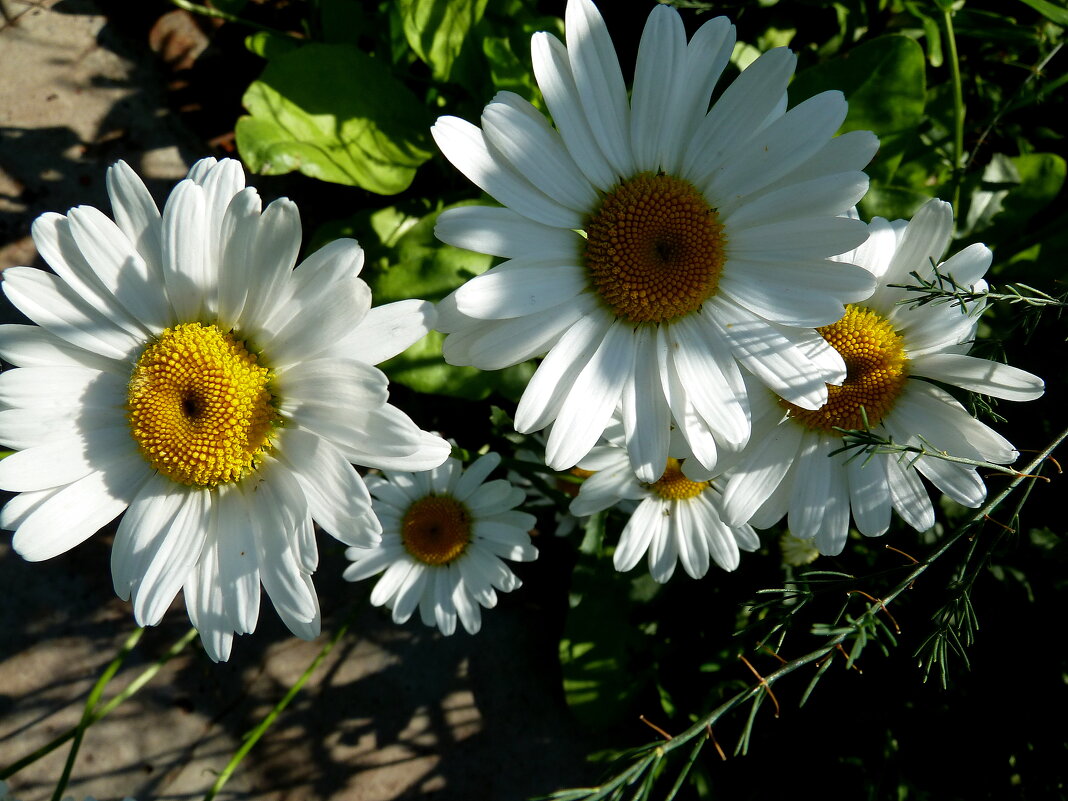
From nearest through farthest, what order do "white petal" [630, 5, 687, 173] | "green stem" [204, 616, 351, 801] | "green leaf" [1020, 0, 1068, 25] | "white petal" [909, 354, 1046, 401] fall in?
"white petal" [630, 5, 687, 173]
"white petal" [909, 354, 1046, 401]
"green leaf" [1020, 0, 1068, 25]
"green stem" [204, 616, 351, 801]

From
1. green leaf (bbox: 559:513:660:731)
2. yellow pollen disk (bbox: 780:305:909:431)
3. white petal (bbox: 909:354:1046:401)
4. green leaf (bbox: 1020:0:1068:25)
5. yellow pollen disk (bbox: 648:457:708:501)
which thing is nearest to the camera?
white petal (bbox: 909:354:1046:401)

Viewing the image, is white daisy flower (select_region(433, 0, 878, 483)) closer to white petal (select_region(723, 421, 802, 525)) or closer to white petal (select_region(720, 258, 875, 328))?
white petal (select_region(720, 258, 875, 328))

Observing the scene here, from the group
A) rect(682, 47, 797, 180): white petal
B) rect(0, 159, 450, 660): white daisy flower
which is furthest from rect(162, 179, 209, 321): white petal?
rect(682, 47, 797, 180): white petal

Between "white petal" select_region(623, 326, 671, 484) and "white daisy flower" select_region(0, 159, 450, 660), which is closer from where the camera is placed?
"white daisy flower" select_region(0, 159, 450, 660)

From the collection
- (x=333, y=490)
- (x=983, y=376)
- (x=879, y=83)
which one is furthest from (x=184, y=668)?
(x=879, y=83)

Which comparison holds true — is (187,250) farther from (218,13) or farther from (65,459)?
(218,13)

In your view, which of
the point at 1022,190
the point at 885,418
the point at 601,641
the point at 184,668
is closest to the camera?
the point at 885,418

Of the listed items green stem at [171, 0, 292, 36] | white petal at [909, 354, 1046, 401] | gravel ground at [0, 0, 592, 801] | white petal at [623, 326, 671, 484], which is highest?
green stem at [171, 0, 292, 36]

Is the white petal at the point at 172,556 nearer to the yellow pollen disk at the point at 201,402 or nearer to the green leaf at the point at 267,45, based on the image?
the yellow pollen disk at the point at 201,402
